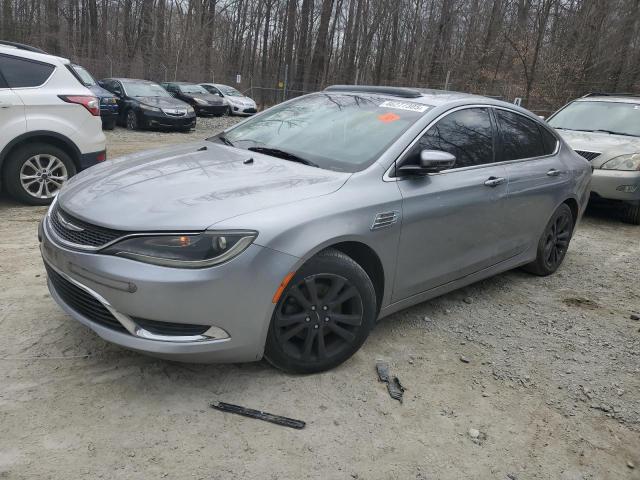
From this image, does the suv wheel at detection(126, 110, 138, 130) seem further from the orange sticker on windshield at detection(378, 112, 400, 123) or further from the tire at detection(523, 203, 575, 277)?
the orange sticker on windshield at detection(378, 112, 400, 123)

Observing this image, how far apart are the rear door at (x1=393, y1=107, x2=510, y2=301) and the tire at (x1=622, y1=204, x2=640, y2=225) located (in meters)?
4.42

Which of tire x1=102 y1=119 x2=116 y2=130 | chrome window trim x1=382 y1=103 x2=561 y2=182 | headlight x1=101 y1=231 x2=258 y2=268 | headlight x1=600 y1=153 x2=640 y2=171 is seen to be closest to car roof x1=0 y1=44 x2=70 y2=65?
headlight x1=101 y1=231 x2=258 y2=268

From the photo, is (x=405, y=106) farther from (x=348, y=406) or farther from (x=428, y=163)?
(x=348, y=406)

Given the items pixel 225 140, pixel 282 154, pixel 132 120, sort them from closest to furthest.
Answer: pixel 282 154 → pixel 225 140 → pixel 132 120

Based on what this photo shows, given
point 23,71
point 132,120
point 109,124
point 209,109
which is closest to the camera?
point 23,71

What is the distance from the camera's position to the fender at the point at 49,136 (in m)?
5.73

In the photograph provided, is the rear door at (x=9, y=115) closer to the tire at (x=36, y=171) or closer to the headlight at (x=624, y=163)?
the tire at (x=36, y=171)

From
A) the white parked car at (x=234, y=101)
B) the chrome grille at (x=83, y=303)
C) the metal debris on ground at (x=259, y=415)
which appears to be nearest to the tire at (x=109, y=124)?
the white parked car at (x=234, y=101)

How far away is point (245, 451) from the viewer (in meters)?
2.42

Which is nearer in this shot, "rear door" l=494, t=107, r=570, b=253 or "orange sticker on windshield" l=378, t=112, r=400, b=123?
"orange sticker on windshield" l=378, t=112, r=400, b=123

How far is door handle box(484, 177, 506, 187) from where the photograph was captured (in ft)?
12.8

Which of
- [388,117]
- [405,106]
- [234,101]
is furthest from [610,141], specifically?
[234,101]

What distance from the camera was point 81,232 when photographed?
2.71m

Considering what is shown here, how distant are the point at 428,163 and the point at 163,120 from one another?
13.4 m
